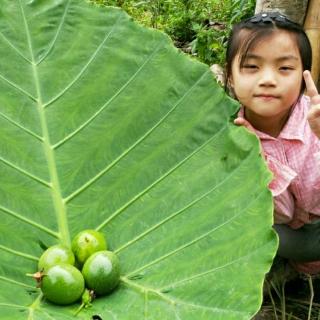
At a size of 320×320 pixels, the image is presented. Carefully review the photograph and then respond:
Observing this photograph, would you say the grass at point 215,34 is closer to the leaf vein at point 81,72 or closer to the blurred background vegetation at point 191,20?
the blurred background vegetation at point 191,20

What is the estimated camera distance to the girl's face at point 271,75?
1.79 m

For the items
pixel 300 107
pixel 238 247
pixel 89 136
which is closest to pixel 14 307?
pixel 238 247

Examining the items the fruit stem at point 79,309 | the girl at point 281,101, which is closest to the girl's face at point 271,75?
the girl at point 281,101

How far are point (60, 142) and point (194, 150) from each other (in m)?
0.35

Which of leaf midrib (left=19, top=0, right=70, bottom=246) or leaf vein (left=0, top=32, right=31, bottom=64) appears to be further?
leaf vein (left=0, top=32, right=31, bottom=64)

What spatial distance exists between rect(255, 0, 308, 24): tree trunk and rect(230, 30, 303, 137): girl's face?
2.20 feet

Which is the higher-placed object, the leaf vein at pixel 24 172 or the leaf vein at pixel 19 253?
the leaf vein at pixel 24 172

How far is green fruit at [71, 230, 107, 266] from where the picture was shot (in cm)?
148

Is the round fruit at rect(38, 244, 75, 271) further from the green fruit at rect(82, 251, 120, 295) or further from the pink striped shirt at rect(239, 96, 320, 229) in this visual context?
the pink striped shirt at rect(239, 96, 320, 229)

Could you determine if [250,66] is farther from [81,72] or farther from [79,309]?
[79,309]

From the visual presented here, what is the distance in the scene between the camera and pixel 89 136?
1778 millimetres

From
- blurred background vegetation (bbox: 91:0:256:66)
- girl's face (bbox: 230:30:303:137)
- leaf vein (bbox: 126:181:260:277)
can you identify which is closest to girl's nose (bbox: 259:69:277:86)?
girl's face (bbox: 230:30:303:137)

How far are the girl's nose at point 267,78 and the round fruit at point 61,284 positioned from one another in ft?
2.40

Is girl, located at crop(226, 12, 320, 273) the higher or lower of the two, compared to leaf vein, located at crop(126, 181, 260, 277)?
higher
